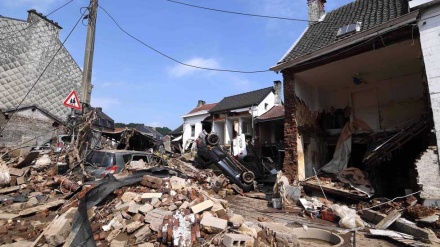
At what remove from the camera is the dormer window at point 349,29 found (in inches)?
350

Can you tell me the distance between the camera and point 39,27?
14.8 metres

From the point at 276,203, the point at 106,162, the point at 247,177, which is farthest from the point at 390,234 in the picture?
the point at 106,162

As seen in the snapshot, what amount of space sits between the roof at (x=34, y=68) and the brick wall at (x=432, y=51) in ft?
57.5

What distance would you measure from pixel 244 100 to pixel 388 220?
1806 centimetres

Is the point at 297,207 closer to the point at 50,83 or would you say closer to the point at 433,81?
the point at 433,81

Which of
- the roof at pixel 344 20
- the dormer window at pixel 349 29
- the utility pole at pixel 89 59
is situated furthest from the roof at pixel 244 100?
the utility pole at pixel 89 59

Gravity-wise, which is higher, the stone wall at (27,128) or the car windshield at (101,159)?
the stone wall at (27,128)

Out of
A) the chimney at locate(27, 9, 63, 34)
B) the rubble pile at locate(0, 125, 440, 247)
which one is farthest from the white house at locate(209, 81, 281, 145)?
the chimney at locate(27, 9, 63, 34)

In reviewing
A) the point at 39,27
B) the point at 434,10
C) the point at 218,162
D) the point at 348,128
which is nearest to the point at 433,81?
the point at 434,10

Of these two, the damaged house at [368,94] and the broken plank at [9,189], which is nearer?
the broken plank at [9,189]

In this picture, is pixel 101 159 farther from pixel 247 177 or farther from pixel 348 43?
pixel 348 43

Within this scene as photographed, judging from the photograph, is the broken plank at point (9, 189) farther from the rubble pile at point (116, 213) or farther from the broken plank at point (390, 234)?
the broken plank at point (390, 234)

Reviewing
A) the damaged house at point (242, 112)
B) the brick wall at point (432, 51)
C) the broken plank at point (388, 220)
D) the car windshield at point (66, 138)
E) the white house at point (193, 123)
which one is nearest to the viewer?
the broken plank at point (388, 220)

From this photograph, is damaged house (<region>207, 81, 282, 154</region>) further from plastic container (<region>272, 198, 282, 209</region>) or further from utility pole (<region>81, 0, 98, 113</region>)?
utility pole (<region>81, 0, 98, 113</region>)
